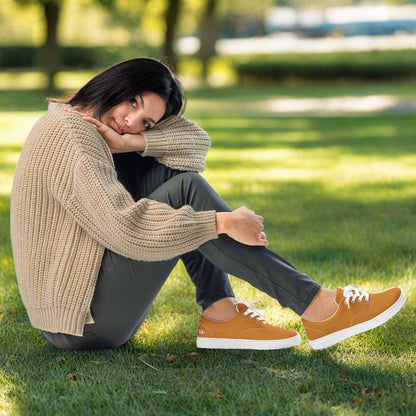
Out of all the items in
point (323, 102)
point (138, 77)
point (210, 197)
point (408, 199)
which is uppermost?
point (138, 77)

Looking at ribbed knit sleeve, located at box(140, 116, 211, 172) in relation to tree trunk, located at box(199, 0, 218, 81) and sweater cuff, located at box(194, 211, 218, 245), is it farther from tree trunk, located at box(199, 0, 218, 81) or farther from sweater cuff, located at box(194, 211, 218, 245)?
tree trunk, located at box(199, 0, 218, 81)

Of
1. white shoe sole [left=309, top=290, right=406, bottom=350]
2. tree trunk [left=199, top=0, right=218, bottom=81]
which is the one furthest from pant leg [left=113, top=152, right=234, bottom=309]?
tree trunk [left=199, top=0, right=218, bottom=81]

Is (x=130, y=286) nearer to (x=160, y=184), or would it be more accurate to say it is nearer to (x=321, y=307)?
(x=160, y=184)

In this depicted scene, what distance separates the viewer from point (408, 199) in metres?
6.37

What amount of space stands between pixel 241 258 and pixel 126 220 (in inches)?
18.1

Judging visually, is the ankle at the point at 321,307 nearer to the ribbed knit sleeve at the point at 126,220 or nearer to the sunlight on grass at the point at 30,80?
the ribbed knit sleeve at the point at 126,220

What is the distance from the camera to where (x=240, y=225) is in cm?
263

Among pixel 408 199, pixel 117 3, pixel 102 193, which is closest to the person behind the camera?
pixel 102 193

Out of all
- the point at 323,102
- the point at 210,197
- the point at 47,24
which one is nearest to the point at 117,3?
the point at 47,24

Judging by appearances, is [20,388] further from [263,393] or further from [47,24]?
[47,24]

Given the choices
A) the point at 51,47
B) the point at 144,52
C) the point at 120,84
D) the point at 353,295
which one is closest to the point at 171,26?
the point at 51,47

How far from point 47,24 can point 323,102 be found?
26.9ft

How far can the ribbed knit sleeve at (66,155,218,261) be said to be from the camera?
8.39 feet

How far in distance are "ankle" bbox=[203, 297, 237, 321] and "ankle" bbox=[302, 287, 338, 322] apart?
353mm
